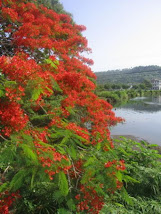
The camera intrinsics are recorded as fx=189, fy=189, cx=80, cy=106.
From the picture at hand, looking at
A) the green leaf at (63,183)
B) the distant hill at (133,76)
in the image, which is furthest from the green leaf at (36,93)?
the distant hill at (133,76)

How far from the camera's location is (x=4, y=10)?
569cm

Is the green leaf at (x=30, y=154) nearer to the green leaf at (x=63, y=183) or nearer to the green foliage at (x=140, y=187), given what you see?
the green leaf at (x=63, y=183)

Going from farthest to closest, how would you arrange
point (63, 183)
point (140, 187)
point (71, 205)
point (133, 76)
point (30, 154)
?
point (133, 76)
point (140, 187)
point (71, 205)
point (63, 183)
point (30, 154)

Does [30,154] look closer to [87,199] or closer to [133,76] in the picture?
[87,199]

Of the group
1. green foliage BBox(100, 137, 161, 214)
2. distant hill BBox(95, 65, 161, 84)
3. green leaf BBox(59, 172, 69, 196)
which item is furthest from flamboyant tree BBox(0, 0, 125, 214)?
distant hill BBox(95, 65, 161, 84)

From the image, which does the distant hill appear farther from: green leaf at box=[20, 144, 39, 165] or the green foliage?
green leaf at box=[20, 144, 39, 165]

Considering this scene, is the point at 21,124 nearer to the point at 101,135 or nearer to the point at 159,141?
the point at 101,135

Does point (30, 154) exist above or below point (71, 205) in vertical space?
above

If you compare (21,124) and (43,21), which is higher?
(43,21)

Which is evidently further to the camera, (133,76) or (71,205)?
(133,76)

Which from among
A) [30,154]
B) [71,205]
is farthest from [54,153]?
[71,205]

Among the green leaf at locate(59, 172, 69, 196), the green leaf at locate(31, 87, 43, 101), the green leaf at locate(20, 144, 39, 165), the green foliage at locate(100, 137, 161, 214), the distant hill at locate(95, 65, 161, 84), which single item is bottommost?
the green foliage at locate(100, 137, 161, 214)

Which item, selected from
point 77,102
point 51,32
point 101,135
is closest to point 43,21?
point 51,32

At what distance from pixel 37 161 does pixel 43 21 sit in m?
5.84
